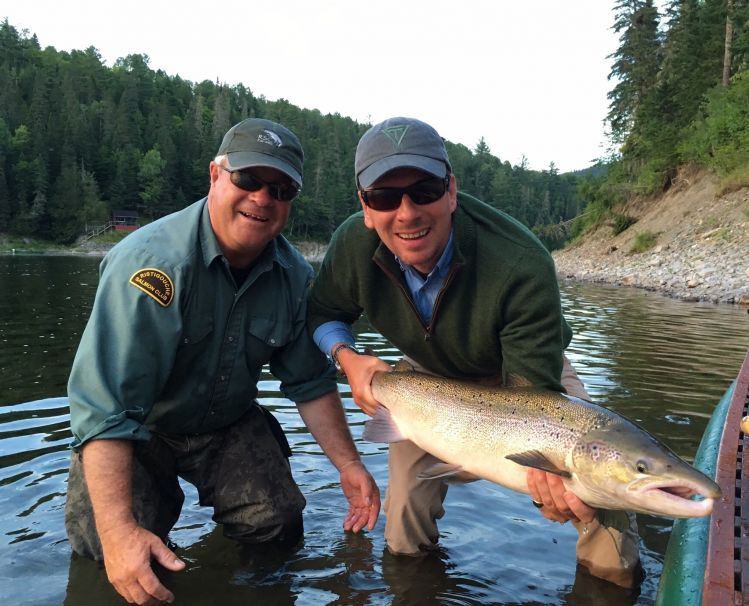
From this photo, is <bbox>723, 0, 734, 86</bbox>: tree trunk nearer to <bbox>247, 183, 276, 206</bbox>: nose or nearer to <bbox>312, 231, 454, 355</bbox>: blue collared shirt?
→ <bbox>312, 231, 454, 355</bbox>: blue collared shirt

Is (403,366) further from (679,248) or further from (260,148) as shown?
(679,248)

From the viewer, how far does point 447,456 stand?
3.63 meters

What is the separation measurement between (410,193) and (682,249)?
2837 cm

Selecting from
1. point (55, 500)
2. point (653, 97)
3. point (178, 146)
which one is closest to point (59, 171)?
point (178, 146)

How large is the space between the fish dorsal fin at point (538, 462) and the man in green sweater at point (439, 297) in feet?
0.23

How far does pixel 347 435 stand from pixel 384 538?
735mm

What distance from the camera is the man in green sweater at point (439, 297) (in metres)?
3.45

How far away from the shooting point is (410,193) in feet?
11.3

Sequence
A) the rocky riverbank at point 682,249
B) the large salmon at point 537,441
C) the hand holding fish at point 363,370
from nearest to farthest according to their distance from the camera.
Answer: the large salmon at point 537,441 < the hand holding fish at point 363,370 < the rocky riverbank at point 682,249

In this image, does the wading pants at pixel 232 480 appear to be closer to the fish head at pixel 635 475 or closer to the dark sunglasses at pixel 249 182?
the dark sunglasses at pixel 249 182

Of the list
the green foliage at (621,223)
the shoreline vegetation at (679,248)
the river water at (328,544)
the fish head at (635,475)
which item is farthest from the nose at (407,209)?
the green foliage at (621,223)

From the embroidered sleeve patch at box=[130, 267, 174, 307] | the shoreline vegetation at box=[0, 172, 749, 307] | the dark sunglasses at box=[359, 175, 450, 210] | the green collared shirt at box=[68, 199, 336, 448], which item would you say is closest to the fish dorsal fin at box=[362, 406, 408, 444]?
the green collared shirt at box=[68, 199, 336, 448]

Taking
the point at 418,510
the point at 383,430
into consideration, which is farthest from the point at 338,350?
the point at 418,510

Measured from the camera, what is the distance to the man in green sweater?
3445 mm
